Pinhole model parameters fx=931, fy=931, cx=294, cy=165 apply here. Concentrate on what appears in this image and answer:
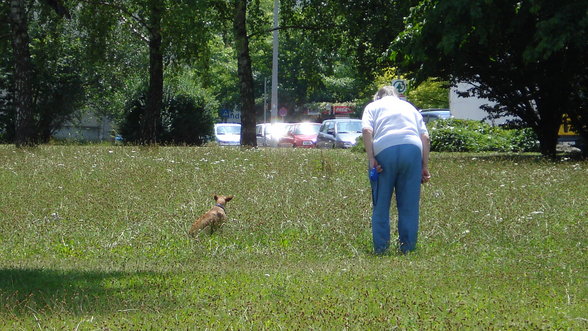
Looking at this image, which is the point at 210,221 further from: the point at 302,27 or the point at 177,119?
the point at 177,119

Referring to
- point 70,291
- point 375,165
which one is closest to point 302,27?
point 375,165

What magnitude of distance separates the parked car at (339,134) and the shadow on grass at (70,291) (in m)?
30.1

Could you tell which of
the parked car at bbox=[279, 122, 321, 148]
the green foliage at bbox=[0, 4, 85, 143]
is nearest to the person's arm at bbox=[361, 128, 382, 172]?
the green foliage at bbox=[0, 4, 85, 143]

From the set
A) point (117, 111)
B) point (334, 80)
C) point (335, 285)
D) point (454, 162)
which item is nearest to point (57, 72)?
point (117, 111)

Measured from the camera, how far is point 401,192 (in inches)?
349

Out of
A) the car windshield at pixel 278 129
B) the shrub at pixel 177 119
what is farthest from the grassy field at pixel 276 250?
the car windshield at pixel 278 129

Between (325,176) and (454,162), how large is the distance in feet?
16.3

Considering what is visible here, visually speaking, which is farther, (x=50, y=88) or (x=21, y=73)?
(x=50, y=88)

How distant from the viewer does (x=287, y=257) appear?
898 centimetres

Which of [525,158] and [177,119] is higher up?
[177,119]

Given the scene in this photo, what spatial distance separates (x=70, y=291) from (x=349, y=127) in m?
32.7

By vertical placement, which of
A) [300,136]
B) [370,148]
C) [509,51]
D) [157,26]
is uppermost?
[157,26]

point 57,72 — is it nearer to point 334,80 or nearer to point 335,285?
point 335,285

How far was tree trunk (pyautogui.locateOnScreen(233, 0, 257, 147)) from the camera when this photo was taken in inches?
1041
